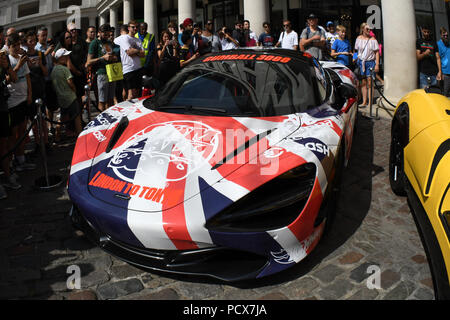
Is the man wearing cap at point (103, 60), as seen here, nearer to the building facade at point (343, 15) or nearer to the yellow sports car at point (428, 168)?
the building facade at point (343, 15)

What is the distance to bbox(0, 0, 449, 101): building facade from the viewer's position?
24.5 feet

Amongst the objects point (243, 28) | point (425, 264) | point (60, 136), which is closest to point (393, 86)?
point (243, 28)

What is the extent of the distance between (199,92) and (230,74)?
356 millimetres

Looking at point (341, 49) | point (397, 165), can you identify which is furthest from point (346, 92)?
point (341, 49)

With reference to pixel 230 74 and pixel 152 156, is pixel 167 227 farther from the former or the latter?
pixel 230 74

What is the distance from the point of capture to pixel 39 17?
4191 cm

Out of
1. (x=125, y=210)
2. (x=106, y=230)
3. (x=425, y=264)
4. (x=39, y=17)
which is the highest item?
(x=39, y=17)

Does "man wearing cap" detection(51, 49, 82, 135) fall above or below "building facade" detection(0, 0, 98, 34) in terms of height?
below

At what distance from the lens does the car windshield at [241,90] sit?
3105 mm

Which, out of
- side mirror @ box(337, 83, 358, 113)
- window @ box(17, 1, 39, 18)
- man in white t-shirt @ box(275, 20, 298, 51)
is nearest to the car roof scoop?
side mirror @ box(337, 83, 358, 113)

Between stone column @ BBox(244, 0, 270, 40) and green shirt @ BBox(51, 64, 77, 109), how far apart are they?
6299 millimetres

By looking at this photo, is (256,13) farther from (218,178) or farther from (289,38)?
(218,178)

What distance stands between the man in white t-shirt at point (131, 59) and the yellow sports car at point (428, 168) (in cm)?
458

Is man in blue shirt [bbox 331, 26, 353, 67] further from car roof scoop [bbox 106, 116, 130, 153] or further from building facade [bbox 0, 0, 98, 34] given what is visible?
→ building facade [bbox 0, 0, 98, 34]
